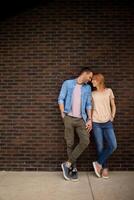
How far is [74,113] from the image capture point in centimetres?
695

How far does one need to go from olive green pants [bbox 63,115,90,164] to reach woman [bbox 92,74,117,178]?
222 mm

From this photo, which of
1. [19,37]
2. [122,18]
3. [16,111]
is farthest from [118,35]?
[16,111]

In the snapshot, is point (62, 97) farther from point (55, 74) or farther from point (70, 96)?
point (55, 74)

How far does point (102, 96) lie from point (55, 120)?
0.99 meters

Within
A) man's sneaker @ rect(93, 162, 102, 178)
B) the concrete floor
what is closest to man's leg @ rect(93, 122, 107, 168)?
man's sneaker @ rect(93, 162, 102, 178)

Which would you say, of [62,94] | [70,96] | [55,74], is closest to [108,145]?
[70,96]

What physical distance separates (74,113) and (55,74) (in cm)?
91

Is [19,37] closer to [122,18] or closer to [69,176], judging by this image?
[122,18]

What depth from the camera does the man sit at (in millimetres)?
6910

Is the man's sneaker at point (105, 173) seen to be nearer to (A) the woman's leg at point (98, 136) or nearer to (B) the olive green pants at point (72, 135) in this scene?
(A) the woman's leg at point (98, 136)

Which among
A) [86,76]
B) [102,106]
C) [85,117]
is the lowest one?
[85,117]

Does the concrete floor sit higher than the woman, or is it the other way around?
the woman

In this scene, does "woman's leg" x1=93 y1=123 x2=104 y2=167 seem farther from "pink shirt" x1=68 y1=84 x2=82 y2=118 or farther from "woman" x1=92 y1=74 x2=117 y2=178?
"pink shirt" x1=68 y1=84 x2=82 y2=118

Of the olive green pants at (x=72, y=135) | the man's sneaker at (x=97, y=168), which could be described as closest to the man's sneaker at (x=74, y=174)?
the olive green pants at (x=72, y=135)
